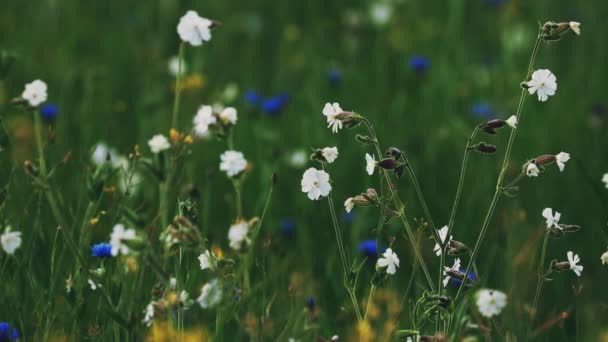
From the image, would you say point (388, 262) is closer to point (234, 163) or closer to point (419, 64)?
point (234, 163)

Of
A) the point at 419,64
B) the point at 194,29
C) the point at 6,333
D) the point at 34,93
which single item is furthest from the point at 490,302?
the point at 419,64

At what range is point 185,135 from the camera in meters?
1.39

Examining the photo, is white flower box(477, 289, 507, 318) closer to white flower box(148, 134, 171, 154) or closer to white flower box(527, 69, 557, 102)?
white flower box(527, 69, 557, 102)

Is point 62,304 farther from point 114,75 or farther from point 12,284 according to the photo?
point 114,75

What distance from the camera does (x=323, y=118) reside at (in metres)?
3.38

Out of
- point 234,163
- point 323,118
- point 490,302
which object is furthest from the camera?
point 323,118

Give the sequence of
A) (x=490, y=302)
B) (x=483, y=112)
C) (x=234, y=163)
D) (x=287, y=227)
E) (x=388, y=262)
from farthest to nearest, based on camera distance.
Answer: (x=483, y=112) → (x=287, y=227) → (x=388, y=262) → (x=234, y=163) → (x=490, y=302)

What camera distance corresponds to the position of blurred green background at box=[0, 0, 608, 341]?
6.95 ft

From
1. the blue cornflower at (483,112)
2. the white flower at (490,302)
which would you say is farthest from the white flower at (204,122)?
the blue cornflower at (483,112)

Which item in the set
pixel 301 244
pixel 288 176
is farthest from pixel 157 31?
pixel 301 244

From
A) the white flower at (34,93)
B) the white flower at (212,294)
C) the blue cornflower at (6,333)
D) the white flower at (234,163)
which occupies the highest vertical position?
the white flower at (34,93)

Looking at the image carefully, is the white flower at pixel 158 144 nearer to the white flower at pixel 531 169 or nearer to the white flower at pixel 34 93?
the white flower at pixel 34 93

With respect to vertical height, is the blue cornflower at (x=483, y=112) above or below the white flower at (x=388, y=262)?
above

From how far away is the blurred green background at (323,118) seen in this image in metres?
2.12
